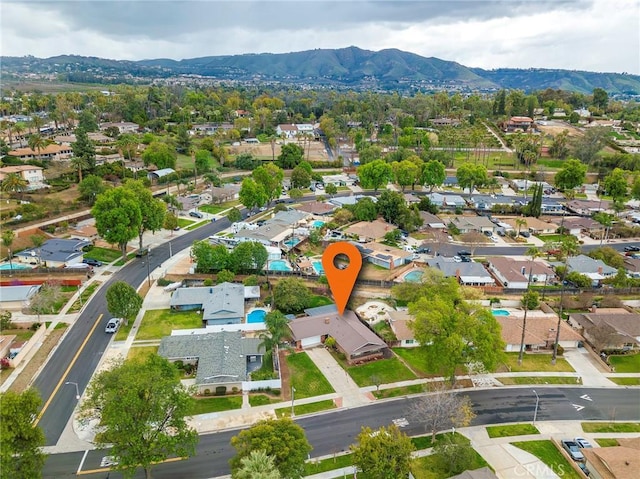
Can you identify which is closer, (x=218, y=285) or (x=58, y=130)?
(x=218, y=285)

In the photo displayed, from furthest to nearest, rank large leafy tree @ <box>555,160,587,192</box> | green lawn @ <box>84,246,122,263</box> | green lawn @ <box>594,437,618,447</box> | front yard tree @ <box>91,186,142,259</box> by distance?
large leafy tree @ <box>555,160,587,192</box> → green lawn @ <box>84,246,122,263</box> → front yard tree @ <box>91,186,142,259</box> → green lawn @ <box>594,437,618,447</box>

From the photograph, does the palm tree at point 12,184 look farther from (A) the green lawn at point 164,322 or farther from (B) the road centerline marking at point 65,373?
(A) the green lawn at point 164,322

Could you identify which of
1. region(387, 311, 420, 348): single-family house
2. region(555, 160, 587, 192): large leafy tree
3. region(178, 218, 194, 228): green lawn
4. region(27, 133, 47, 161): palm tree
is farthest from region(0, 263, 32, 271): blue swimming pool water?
region(555, 160, 587, 192): large leafy tree

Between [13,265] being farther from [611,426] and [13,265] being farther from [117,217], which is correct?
[611,426]

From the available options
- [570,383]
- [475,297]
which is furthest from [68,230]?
[570,383]

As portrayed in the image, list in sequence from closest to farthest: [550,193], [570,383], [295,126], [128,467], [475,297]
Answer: [128,467] → [570,383] → [475,297] → [550,193] → [295,126]

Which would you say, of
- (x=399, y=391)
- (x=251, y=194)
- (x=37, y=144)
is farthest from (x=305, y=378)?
(x=37, y=144)

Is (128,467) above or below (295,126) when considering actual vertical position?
below

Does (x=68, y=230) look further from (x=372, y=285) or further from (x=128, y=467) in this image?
(x=128, y=467)

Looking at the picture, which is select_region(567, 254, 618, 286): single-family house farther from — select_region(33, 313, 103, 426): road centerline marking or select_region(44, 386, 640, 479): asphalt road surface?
select_region(33, 313, 103, 426): road centerline marking
